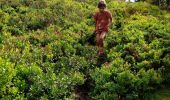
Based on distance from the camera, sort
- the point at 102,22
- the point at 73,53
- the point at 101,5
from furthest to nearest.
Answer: the point at 102,22 → the point at 101,5 → the point at 73,53

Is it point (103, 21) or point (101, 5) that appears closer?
point (101, 5)

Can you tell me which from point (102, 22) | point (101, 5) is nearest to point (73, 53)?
point (102, 22)

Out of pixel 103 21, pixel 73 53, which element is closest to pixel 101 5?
pixel 103 21

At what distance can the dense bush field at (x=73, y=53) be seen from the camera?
13.0 meters

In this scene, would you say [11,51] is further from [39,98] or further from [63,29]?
[63,29]

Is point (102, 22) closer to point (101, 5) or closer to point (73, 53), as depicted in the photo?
point (101, 5)

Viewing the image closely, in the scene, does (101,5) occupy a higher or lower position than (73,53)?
higher

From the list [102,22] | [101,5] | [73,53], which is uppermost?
[101,5]

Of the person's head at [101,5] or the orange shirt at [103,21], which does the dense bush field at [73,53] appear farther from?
the person's head at [101,5]

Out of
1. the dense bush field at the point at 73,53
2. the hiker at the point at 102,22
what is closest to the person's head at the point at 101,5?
the hiker at the point at 102,22

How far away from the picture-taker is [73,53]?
16.5 meters

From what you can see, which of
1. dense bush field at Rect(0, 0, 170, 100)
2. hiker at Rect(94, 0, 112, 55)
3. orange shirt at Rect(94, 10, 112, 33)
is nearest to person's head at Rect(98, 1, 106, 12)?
hiker at Rect(94, 0, 112, 55)

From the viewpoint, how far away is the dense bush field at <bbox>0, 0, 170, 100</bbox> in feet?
42.8

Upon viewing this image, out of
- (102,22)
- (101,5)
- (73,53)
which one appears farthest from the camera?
(102,22)
